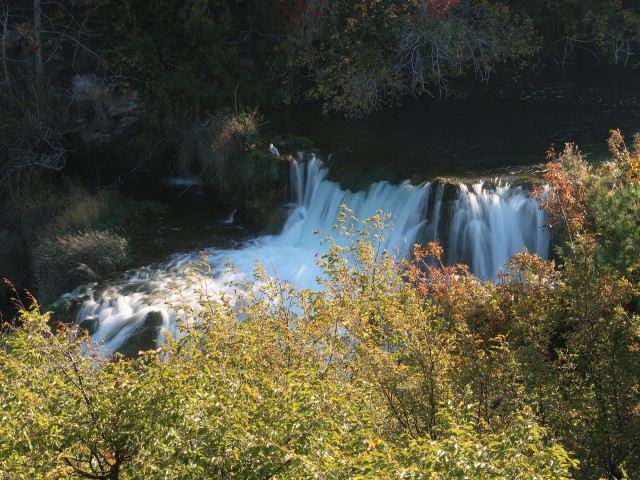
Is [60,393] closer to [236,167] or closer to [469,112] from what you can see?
[236,167]

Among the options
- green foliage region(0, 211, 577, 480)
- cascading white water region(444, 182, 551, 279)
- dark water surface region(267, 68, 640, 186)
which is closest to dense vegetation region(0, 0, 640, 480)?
green foliage region(0, 211, 577, 480)

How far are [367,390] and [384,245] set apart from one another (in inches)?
356

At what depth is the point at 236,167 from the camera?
19094 mm

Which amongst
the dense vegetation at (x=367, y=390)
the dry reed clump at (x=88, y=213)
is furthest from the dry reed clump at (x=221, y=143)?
the dense vegetation at (x=367, y=390)

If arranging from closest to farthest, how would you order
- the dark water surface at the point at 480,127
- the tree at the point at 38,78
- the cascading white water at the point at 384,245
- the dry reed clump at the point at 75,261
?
the cascading white water at the point at 384,245, the dry reed clump at the point at 75,261, the dark water surface at the point at 480,127, the tree at the point at 38,78

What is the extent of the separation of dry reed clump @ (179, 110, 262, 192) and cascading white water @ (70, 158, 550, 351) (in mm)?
2750

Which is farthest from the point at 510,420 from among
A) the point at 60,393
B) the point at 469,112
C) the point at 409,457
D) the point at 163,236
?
the point at 469,112

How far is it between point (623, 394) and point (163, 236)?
1232 cm

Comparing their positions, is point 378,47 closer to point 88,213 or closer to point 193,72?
point 193,72

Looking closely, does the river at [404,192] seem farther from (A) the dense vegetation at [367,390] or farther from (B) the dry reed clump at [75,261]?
(A) the dense vegetation at [367,390]

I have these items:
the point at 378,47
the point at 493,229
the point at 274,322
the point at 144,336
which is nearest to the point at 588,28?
the point at 378,47

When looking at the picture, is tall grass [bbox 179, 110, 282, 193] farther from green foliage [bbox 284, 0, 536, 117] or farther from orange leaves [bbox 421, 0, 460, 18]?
orange leaves [bbox 421, 0, 460, 18]

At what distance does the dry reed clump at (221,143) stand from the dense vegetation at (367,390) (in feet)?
31.6

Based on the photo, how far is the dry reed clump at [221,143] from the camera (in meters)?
19.3
